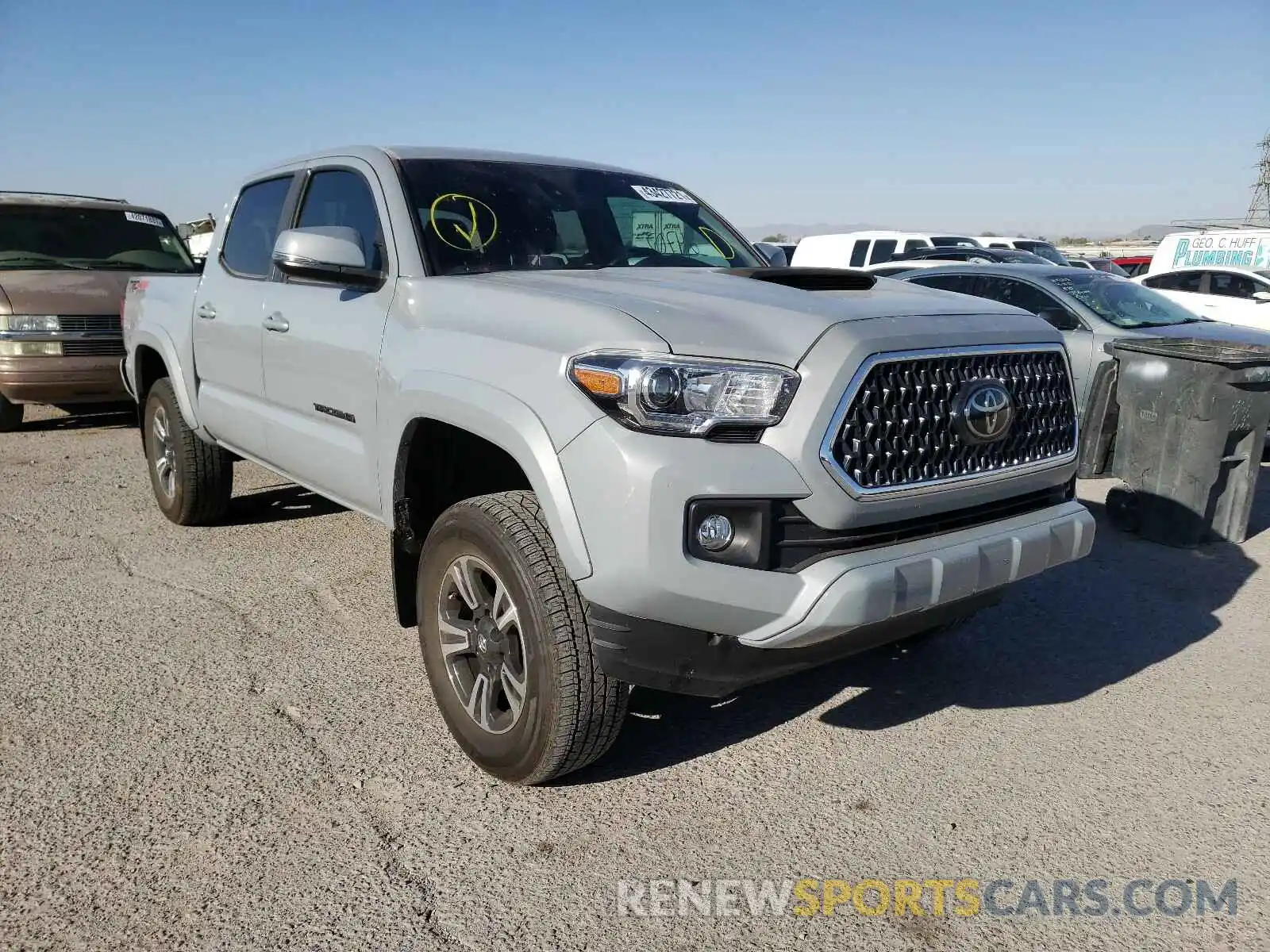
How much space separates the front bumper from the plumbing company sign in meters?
18.0

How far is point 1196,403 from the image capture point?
5.44 meters

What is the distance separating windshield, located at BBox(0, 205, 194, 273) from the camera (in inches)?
342

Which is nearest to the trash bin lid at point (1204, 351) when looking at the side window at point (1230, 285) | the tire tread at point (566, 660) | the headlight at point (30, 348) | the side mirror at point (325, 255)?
the tire tread at point (566, 660)

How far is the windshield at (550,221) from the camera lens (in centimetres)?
353

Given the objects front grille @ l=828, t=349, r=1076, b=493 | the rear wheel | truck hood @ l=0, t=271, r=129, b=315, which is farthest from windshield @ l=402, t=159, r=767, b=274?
the rear wheel

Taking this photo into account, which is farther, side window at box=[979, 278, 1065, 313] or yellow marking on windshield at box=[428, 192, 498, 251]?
side window at box=[979, 278, 1065, 313]

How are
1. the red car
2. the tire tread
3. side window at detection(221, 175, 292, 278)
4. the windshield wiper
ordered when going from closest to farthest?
Answer: the tire tread < side window at detection(221, 175, 292, 278) < the windshield wiper < the red car

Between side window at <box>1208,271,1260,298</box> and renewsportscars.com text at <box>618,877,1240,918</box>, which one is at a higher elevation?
side window at <box>1208,271,1260,298</box>

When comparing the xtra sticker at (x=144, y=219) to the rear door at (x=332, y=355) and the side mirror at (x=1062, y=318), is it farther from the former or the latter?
the side mirror at (x=1062, y=318)

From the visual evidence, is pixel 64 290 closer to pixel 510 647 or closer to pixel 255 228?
pixel 255 228

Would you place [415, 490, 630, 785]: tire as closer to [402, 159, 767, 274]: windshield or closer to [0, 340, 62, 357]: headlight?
[402, 159, 767, 274]: windshield

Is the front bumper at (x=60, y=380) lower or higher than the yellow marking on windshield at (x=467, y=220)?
lower

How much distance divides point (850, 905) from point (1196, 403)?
418 centimetres

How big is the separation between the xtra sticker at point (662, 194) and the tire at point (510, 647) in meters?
1.90
